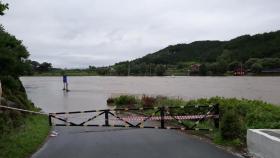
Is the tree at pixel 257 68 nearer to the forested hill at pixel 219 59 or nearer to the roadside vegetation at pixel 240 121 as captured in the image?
the forested hill at pixel 219 59

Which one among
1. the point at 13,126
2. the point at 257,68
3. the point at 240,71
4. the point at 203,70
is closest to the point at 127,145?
the point at 13,126

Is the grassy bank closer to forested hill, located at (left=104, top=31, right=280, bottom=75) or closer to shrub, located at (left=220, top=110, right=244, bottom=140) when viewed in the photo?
shrub, located at (left=220, top=110, right=244, bottom=140)

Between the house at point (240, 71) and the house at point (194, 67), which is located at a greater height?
the house at point (194, 67)

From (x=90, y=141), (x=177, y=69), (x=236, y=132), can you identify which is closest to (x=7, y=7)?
(x=90, y=141)

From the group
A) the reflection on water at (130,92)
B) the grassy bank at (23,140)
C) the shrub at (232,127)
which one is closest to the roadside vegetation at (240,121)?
the shrub at (232,127)

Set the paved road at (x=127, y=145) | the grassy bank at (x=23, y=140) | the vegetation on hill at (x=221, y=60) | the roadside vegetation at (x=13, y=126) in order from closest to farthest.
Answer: the paved road at (x=127, y=145)
the grassy bank at (x=23, y=140)
the roadside vegetation at (x=13, y=126)
the vegetation on hill at (x=221, y=60)

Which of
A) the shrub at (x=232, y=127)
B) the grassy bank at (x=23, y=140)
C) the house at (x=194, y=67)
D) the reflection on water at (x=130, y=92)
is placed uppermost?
the house at (x=194, y=67)

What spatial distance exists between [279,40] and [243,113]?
103 m

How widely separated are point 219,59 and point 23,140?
11906cm

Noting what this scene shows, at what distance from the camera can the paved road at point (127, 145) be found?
42.4 feet

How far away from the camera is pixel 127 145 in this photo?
48.6ft

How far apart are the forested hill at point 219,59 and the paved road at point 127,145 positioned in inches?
3740

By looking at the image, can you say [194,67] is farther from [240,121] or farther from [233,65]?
[240,121]

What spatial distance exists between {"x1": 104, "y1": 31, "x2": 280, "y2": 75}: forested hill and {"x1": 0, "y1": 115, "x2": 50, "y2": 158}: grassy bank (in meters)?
95.5
